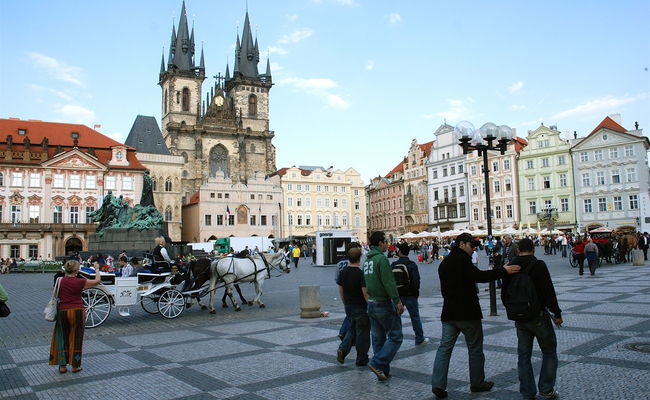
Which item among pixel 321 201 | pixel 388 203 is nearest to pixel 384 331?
pixel 321 201

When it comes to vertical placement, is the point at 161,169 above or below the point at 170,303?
above

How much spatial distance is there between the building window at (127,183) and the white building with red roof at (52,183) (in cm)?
10

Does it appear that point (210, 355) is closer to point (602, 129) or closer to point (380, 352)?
point (380, 352)

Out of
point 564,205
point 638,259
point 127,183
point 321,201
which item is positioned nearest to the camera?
point 638,259

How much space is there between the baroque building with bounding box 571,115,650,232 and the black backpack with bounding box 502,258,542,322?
167ft

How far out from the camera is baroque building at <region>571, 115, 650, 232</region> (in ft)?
168

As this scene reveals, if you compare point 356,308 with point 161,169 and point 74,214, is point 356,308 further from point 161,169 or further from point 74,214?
point 161,169

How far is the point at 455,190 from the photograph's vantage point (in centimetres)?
6638

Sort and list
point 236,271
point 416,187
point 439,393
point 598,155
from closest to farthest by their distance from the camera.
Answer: point 439,393 < point 236,271 < point 598,155 < point 416,187

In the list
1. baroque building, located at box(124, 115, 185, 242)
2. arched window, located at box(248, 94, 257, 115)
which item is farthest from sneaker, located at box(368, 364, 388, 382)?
arched window, located at box(248, 94, 257, 115)

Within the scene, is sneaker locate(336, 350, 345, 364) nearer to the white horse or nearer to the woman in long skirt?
the woman in long skirt

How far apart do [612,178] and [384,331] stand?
54.4m

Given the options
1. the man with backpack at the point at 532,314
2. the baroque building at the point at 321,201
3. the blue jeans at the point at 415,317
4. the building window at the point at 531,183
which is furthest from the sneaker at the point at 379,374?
the baroque building at the point at 321,201

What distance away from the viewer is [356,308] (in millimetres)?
6633
